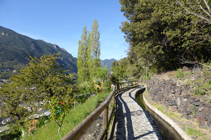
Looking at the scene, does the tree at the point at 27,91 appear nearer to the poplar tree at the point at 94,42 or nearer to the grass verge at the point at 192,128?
the grass verge at the point at 192,128

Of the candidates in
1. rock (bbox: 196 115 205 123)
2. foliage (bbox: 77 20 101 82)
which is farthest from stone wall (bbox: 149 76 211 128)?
foliage (bbox: 77 20 101 82)

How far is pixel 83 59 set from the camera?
28.1 meters

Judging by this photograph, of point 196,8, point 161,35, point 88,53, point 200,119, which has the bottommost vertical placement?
point 200,119

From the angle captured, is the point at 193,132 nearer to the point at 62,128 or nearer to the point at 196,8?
the point at 62,128

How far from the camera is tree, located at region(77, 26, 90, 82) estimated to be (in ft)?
89.4

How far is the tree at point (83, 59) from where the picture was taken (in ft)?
89.4

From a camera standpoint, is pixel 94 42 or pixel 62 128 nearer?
pixel 62 128

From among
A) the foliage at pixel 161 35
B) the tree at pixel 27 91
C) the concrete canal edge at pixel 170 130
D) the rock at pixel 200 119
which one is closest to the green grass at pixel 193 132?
the concrete canal edge at pixel 170 130

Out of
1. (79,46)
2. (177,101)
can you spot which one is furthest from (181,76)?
(79,46)

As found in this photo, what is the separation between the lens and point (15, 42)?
195875mm

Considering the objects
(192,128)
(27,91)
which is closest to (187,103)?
(192,128)

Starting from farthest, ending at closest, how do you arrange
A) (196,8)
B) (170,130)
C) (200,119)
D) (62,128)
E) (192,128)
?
(170,130)
(196,8)
(200,119)
(192,128)
(62,128)

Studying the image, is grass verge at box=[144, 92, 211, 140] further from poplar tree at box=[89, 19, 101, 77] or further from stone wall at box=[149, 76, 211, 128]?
poplar tree at box=[89, 19, 101, 77]

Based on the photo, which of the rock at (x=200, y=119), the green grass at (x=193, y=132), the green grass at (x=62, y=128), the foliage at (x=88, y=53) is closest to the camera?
the green grass at (x=62, y=128)
